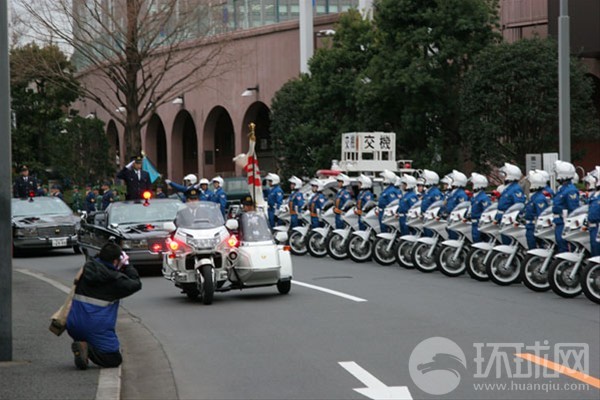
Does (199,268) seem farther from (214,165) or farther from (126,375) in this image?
(214,165)

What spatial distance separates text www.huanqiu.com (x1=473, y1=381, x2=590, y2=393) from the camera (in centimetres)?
958

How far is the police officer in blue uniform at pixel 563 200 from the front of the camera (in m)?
17.5

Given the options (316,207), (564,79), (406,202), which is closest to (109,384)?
(406,202)

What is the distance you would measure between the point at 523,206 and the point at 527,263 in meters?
1.82

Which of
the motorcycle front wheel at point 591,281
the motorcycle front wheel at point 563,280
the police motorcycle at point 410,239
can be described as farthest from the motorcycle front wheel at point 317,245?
the motorcycle front wheel at point 591,281

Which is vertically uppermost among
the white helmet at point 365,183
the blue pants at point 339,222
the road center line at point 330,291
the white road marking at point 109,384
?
the white helmet at point 365,183

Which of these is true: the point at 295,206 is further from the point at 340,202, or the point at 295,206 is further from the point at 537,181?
the point at 537,181

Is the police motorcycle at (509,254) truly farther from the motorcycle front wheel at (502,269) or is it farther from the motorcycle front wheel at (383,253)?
the motorcycle front wheel at (383,253)

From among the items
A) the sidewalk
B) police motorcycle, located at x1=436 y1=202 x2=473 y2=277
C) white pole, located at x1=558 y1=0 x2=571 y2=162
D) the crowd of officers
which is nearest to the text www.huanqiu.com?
the sidewalk

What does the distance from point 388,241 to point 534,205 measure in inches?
204

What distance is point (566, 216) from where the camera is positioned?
17.5 meters

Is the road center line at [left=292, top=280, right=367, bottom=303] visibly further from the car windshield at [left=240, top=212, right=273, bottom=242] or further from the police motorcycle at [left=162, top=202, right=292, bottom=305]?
the car windshield at [left=240, top=212, right=273, bottom=242]

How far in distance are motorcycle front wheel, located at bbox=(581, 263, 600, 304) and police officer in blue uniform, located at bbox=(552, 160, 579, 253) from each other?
1465 mm

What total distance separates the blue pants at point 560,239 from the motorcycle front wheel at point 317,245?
8.56 metres
